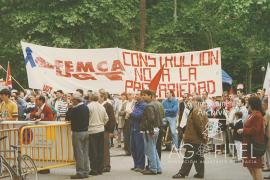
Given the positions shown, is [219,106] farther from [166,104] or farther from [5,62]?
[5,62]

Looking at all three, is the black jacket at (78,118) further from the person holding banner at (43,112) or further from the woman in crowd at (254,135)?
the woman in crowd at (254,135)

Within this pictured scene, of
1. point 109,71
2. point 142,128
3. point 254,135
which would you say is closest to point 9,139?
point 142,128

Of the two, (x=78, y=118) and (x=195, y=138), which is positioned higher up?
(x=78, y=118)

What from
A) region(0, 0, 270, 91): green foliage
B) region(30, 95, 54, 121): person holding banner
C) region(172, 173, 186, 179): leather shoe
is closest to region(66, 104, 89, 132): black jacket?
region(30, 95, 54, 121): person holding banner

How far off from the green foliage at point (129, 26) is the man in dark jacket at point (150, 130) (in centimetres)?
1160

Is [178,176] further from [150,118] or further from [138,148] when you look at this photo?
[138,148]

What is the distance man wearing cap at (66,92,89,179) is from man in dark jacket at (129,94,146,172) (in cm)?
139

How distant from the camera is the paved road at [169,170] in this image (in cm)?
1498

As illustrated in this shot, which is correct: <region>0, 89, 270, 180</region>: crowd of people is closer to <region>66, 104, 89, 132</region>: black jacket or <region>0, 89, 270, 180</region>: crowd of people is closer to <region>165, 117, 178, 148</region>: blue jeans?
<region>66, 104, 89, 132</region>: black jacket

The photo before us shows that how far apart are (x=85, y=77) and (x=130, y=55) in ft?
5.11

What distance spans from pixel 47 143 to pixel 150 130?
7.43ft

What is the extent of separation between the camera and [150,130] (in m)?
15.3

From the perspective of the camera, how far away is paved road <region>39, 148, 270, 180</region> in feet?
49.1

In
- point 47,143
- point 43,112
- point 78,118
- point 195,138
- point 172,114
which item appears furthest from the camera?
point 172,114
